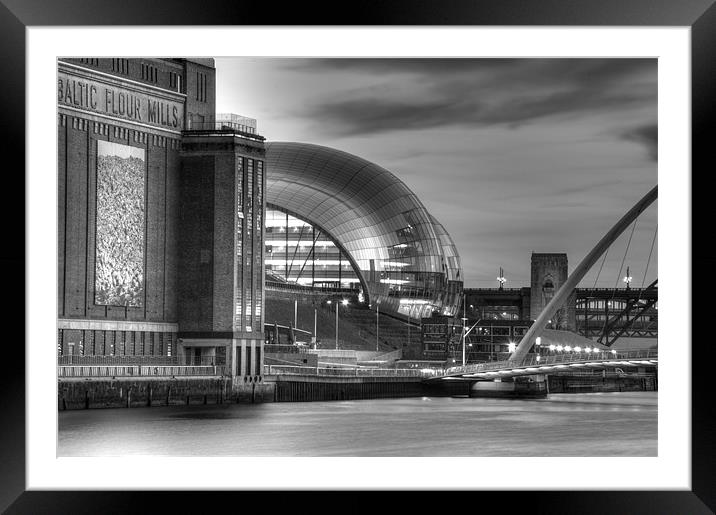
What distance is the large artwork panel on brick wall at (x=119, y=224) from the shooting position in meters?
40.5

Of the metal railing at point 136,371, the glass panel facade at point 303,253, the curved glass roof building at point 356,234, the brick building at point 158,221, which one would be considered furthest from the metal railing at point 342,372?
the glass panel facade at point 303,253

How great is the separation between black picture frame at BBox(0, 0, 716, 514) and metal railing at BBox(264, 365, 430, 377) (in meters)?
34.8

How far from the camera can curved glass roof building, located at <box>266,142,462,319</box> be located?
7325 centimetres

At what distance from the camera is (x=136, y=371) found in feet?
122

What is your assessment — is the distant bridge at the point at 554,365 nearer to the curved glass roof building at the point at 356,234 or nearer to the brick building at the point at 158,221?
the brick building at the point at 158,221

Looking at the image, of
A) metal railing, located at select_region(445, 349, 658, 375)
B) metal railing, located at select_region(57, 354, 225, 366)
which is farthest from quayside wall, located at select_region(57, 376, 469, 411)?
metal railing, located at select_region(445, 349, 658, 375)

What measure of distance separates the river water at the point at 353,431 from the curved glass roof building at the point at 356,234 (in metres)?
Answer: 32.0

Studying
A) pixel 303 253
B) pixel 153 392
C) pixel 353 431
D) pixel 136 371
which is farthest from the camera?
pixel 303 253

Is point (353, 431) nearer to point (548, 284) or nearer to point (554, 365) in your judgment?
point (554, 365)

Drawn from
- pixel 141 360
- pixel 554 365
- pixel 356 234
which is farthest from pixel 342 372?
pixel 356 234

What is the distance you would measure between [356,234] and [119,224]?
35.4m

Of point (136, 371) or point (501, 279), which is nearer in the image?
point (136, 371)
